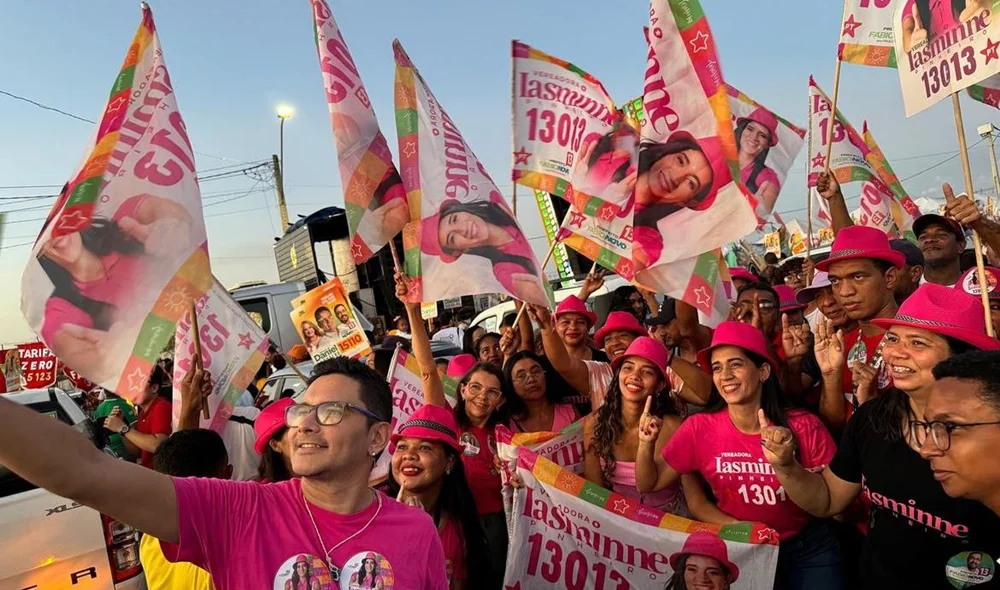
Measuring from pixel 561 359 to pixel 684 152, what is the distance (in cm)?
161

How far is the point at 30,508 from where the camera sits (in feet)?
10.8

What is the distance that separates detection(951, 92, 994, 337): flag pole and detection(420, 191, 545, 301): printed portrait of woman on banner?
233 centimetres

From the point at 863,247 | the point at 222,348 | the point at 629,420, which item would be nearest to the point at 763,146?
the point at 863,247

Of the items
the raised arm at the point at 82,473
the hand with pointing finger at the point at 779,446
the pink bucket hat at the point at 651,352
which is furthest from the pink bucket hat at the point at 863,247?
the raised arm at the point at 82,473

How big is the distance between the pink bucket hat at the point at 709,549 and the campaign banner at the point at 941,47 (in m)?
2.32

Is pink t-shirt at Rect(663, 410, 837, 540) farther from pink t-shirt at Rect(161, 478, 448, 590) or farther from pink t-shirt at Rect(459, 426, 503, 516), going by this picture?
pink t-shirt at Rect(161, 478, 448, 590)

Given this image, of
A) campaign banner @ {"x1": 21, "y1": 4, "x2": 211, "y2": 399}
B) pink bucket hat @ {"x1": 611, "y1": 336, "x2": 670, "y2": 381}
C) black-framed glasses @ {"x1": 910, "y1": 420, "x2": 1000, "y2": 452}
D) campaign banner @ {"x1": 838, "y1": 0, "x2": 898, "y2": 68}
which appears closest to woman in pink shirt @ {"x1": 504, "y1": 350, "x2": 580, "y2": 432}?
pink bucket hat @ {"x1": 611, "y1": 336, "x2": 670, "y2": 381}

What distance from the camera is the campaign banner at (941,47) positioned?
2963mm

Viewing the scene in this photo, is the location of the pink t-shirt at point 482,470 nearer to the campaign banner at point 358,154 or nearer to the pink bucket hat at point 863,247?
the campaign banner at point 358,154

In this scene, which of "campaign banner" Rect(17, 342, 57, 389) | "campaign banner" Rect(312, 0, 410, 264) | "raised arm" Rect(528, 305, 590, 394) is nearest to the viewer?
"campaign banner" Rect(312, 0, 410, 264)

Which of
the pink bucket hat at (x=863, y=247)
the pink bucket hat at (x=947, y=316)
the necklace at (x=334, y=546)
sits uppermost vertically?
the pink bucket hat at (x=863, y=247)

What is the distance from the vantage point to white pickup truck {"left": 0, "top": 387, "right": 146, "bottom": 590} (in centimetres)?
312

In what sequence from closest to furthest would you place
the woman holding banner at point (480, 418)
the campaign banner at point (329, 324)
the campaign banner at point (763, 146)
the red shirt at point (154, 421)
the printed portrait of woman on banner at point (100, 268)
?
the printed portrait of woman on banner at point (100, 268) < the woman holding banner at point (480, 418) < the red shirt at point (154, 421) < the campaign banner at point (763, 146) < the campaign banner at point (329, 324)

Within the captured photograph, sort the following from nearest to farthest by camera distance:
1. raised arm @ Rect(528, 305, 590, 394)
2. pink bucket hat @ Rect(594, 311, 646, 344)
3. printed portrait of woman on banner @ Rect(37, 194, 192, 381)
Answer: printed portrait of woman on banner @ Rect(37, 194, 192, 381), raised arm @ Rect(528, 305, 590, 394), pink bucket hat @ Rect(594, 311, 646, 344)
